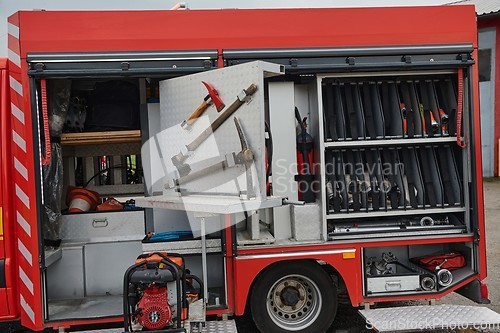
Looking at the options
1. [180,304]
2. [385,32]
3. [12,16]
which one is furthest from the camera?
[385,32]

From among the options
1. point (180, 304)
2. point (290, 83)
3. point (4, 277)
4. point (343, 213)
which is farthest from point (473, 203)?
point (4, 277)

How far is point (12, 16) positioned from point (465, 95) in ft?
12.7

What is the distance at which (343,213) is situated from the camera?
451cm

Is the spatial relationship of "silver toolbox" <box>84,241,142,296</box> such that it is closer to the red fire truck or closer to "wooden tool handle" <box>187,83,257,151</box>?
the red fire truck

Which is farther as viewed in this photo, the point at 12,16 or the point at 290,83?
the point at 290,83

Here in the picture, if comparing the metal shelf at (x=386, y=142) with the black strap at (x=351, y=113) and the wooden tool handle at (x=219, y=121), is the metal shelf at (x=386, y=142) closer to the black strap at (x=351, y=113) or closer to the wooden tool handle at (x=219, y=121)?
the black strap at (x=351, y=113)

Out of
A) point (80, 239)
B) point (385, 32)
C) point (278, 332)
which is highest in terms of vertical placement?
point (385, 32)

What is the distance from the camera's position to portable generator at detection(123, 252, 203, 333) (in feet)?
11.8

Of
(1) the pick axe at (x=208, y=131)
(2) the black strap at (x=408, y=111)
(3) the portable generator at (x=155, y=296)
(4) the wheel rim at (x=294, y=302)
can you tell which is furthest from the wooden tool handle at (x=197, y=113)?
(2) the black strap at (x=408, y=111)

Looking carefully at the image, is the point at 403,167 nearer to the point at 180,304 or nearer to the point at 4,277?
the point at 180,304

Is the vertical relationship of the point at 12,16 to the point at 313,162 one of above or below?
above

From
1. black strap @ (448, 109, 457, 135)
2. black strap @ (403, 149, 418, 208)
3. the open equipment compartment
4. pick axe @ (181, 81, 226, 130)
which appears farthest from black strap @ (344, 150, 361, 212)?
pick axe @ (181, 81, 226, 130)

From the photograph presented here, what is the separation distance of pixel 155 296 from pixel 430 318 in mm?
2302

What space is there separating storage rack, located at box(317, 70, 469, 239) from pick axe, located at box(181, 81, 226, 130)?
3.13ft
